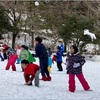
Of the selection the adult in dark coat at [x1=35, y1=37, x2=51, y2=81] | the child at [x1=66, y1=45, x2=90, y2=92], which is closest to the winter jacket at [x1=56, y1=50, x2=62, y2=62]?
the adult in dark coat at [x1=35, y1=37, x2=51, y2=81]

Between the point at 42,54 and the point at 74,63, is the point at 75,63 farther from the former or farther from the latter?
the point at 42,54

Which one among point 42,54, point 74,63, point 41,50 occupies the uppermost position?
point 41,50

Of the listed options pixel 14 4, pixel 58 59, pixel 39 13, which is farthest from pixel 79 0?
pixel 58 59

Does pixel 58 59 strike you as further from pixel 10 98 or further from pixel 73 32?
pixel 73 32

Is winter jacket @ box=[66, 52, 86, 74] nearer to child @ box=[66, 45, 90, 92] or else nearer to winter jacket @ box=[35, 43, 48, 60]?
child @ box=[66, 45, 90, 92]

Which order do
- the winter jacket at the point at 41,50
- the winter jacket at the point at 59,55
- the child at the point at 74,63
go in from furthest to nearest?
1. the winter jacket at the point at 59,55
2. the winter jacket at the point at 41,50
3. the child at the point at 74,63

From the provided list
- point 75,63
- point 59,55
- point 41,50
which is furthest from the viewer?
point 59,55

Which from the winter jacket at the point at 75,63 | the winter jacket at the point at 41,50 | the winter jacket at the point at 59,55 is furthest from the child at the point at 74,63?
the winter jacket at the point at 59,55

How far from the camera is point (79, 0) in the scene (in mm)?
33938

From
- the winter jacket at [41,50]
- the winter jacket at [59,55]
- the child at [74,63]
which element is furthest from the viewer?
the winter jacket at [59,55]

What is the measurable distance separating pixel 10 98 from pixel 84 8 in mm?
28618

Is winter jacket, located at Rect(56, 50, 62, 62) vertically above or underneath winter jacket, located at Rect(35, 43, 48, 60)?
underneath

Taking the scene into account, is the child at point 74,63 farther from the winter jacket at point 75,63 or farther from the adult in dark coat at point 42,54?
the adult in dark coat at point 42,54

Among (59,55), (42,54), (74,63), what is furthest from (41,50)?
(59,55)
